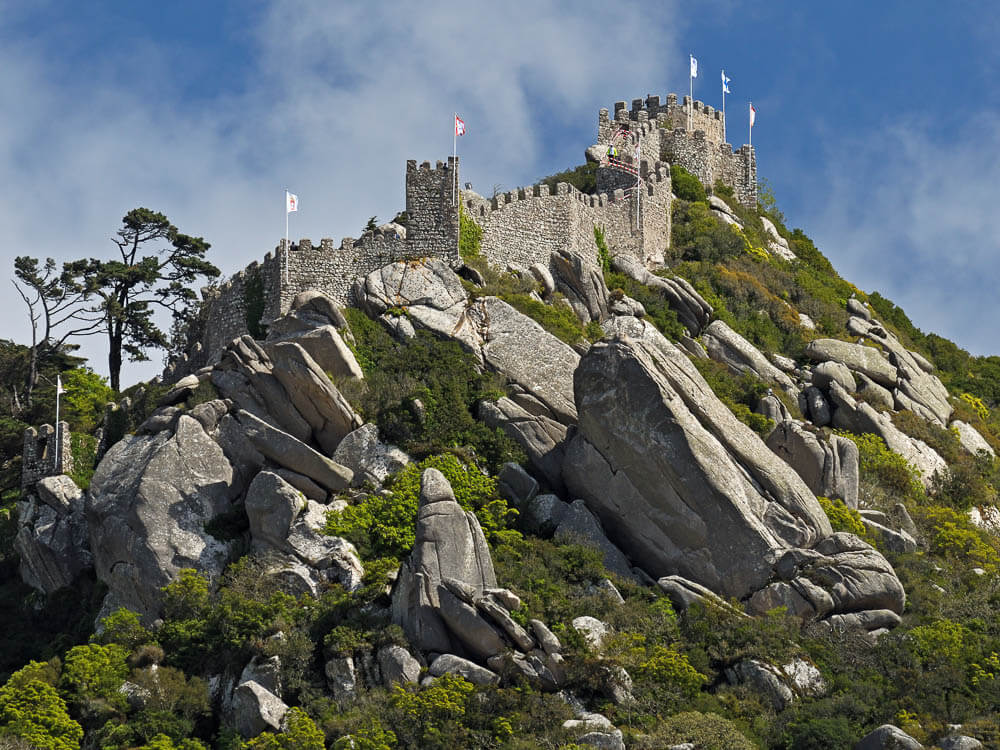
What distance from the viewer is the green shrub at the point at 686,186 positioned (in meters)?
69.2

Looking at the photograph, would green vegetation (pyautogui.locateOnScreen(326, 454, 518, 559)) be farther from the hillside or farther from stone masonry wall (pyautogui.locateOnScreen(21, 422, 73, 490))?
stone masonry wall (pyautogui.locateOnScreen(21, 422, 73, 490))

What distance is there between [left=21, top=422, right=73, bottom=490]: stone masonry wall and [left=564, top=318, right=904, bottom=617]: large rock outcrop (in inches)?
618

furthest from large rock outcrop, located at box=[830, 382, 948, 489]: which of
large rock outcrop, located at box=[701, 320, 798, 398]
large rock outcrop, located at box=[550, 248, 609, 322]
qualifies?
large rock outcrop, located at box=[550, 248, 609, 322]

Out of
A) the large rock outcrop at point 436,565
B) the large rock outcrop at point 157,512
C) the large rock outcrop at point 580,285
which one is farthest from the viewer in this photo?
the large rock outcrop at point 580,285

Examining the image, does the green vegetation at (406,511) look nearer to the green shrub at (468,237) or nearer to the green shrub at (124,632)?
the green shrub at (124,632)

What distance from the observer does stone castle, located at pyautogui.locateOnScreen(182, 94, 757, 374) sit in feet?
167

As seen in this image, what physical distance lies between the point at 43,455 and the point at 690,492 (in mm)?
20458

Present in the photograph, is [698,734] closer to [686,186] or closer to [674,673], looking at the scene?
[674,673]

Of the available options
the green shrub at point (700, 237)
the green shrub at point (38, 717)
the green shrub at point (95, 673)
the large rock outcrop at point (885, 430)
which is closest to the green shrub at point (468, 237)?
the large rock outcrop at point (885, 430)

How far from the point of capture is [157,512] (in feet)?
139

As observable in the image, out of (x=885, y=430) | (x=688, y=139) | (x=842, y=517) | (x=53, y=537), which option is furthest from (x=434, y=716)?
(x=688, y=139)

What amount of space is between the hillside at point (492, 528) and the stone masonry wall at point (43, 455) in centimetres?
11

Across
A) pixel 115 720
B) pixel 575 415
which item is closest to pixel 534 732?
pixel 115 720

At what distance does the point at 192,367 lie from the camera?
2073 inches
